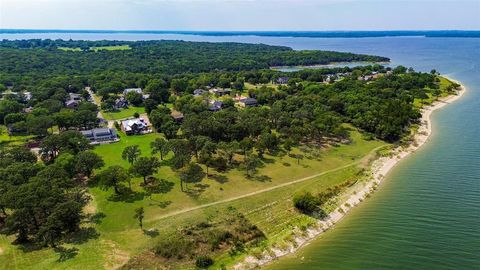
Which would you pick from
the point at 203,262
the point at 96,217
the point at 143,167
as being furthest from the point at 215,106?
the point at 203,262

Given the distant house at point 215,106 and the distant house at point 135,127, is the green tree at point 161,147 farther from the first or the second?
the distant house at point 215,106

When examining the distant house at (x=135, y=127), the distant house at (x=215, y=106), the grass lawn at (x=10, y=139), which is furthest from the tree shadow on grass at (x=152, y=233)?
the distant house at (x=215, y=106)

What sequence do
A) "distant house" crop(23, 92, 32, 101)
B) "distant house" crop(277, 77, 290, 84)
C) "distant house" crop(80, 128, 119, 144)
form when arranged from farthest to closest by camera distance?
"distant house" crop(277, 77, 290, 84), "distant house" crop(23, 92, 32, 101), "distant house" crop(80, 128, 119, 144)

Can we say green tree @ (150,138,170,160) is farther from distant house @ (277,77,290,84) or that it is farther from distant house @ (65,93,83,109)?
distant house @ (277,77,290,84)

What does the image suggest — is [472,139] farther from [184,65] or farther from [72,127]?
[184,65]

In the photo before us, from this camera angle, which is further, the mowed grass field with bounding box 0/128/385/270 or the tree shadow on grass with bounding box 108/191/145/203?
the tree shadow on grass with bounding box 108/191/145/203

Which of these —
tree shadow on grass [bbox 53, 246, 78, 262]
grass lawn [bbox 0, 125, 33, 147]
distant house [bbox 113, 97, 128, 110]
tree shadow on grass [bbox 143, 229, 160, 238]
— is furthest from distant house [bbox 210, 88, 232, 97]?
tree shadow on grass [bbox 53, 246, 78, 262]

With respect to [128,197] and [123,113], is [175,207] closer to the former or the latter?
[128,197]
